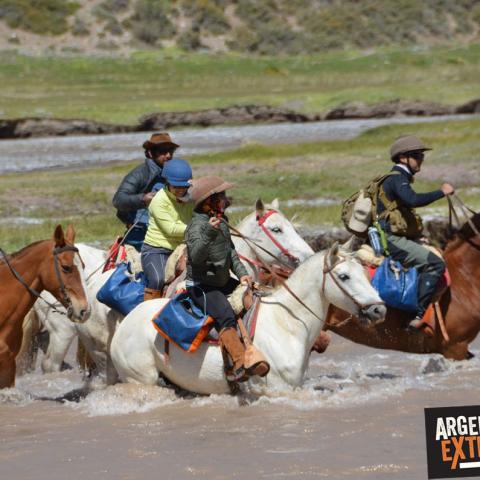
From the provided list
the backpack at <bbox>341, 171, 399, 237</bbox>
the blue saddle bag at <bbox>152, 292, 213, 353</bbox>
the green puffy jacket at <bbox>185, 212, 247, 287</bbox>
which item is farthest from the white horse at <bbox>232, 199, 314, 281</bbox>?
the blue saddle bag at <bbox>152, 292, 213, 353</bbox>

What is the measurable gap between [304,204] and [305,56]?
43.6 meters

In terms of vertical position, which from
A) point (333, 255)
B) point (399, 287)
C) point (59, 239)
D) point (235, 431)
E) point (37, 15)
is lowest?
point (235, 431)

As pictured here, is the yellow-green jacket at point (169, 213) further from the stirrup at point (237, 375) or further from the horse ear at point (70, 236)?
the stirrup at point (237, 375)

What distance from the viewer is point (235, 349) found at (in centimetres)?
1076

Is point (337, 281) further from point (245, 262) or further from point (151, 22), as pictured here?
point (151, 22)

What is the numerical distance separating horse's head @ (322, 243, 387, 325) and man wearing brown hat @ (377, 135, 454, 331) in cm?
176

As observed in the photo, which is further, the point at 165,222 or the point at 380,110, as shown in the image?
the point at 380,110

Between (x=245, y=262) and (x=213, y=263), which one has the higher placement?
(x=213, y=263)

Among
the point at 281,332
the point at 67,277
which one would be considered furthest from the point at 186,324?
the point at 67,277

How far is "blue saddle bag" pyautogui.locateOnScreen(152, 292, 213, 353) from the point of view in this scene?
35.7 ft

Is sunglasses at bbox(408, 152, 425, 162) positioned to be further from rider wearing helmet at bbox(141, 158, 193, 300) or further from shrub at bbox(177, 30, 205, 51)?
shrub at bbox(177, 30, 205, 51)

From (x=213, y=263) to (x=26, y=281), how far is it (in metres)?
1.90

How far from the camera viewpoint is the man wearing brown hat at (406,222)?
1278cm

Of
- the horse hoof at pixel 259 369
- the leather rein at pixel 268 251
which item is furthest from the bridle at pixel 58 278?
the leather rein at pixel 268 251
